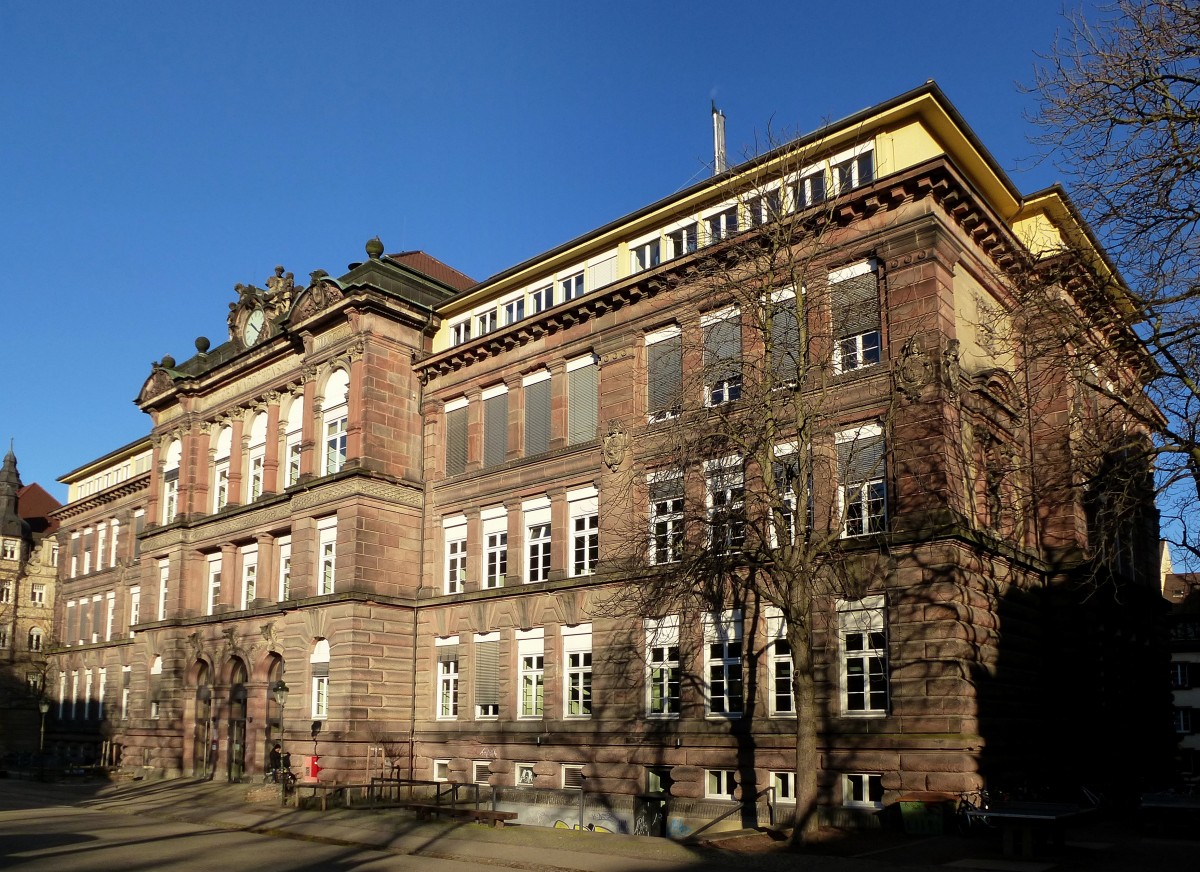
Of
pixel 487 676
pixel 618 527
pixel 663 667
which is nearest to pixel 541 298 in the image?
pixel 618 527

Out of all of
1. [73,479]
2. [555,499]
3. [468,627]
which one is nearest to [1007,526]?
[555,499]

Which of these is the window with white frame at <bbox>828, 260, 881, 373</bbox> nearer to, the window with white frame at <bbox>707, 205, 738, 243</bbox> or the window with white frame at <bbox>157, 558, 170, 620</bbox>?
the window with white frame at <bbox>707, 205, 738, 243</bbox>

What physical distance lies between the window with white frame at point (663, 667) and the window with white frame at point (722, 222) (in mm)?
10140

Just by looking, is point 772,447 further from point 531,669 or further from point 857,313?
point 531,669

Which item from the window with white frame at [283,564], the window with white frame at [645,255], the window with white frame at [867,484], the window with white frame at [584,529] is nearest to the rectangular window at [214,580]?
the window with white frame at [283,564]

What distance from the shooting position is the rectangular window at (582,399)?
109ft

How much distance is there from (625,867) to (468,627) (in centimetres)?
1614

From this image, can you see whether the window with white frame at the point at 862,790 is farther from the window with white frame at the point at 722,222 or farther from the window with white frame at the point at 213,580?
the window with white frame at the point at 213,580

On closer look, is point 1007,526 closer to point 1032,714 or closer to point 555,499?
point 1032,714

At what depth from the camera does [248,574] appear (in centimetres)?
4284

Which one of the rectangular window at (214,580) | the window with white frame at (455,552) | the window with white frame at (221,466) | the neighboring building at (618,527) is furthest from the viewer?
the window with white frame at (221,466)

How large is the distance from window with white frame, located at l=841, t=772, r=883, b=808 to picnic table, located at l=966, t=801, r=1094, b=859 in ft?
14.0

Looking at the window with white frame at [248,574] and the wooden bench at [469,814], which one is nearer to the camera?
the wooden bench at [469,814]

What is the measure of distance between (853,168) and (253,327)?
2674 cm
